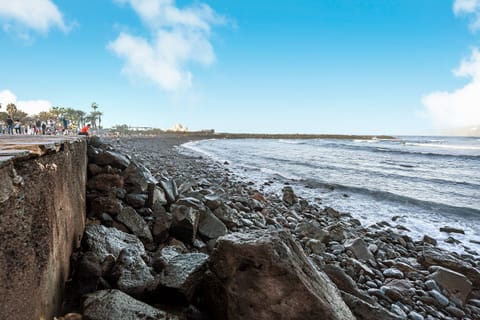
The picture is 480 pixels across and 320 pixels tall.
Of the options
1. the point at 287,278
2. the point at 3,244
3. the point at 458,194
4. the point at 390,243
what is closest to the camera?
the point at 3,244

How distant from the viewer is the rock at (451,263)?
4.04 metres

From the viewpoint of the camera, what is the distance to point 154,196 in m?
4.49

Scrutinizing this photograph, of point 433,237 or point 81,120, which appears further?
point 81,120

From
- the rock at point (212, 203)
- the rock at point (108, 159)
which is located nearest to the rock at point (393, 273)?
the rock at point (212, 203)

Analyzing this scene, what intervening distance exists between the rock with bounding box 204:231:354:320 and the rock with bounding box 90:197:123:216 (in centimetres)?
205

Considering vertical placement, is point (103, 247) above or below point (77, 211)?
below

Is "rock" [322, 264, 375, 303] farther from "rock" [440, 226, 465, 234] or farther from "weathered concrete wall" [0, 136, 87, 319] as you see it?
"rock" [440, 226, 465, 234]

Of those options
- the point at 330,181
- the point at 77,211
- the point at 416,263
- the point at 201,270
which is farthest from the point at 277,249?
the point at 330,181

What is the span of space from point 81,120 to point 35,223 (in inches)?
3611

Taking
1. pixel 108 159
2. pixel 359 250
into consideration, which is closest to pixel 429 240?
pixel 359 250

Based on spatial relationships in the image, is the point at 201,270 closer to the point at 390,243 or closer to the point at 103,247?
the point at 103,247

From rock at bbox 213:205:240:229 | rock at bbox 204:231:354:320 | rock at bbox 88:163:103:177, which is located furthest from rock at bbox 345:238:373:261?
rock at bbox 88:163:103:177

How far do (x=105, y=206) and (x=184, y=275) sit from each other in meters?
2.02

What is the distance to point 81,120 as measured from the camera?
262 ft
